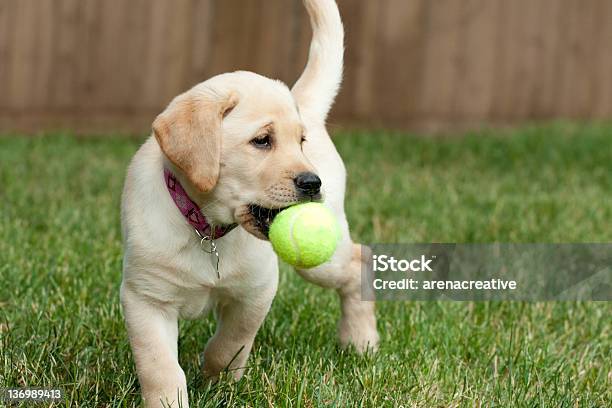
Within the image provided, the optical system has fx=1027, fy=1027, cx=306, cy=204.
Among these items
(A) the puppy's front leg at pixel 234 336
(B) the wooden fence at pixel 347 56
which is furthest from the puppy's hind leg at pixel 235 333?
(B) the wooden fence at pixel 347 56

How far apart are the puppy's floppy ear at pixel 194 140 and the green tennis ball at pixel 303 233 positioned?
229mm

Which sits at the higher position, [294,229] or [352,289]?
[294,229]

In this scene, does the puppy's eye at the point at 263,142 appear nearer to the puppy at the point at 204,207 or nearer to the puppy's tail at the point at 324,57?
the puppy at the point at 204,207

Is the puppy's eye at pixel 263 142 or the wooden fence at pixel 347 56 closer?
the puppy's eye at pixel 263 142

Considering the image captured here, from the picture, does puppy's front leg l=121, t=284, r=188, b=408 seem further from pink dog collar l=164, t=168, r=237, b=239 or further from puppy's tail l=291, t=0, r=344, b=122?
puppy's tail l=291, t=0, r=344, b=122

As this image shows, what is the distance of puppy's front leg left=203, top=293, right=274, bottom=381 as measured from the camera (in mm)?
3195

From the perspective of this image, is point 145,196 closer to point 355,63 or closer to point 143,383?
point 143,383

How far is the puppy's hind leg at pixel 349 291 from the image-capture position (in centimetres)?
367

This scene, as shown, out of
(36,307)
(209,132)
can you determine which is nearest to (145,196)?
(209,132)

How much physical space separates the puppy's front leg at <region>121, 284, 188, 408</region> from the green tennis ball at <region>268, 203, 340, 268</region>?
1.40 feet

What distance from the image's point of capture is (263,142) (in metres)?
2.94

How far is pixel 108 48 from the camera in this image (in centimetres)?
873

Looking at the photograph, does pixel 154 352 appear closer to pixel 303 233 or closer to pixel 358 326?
pixel 303 233

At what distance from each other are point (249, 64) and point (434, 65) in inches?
75.9
